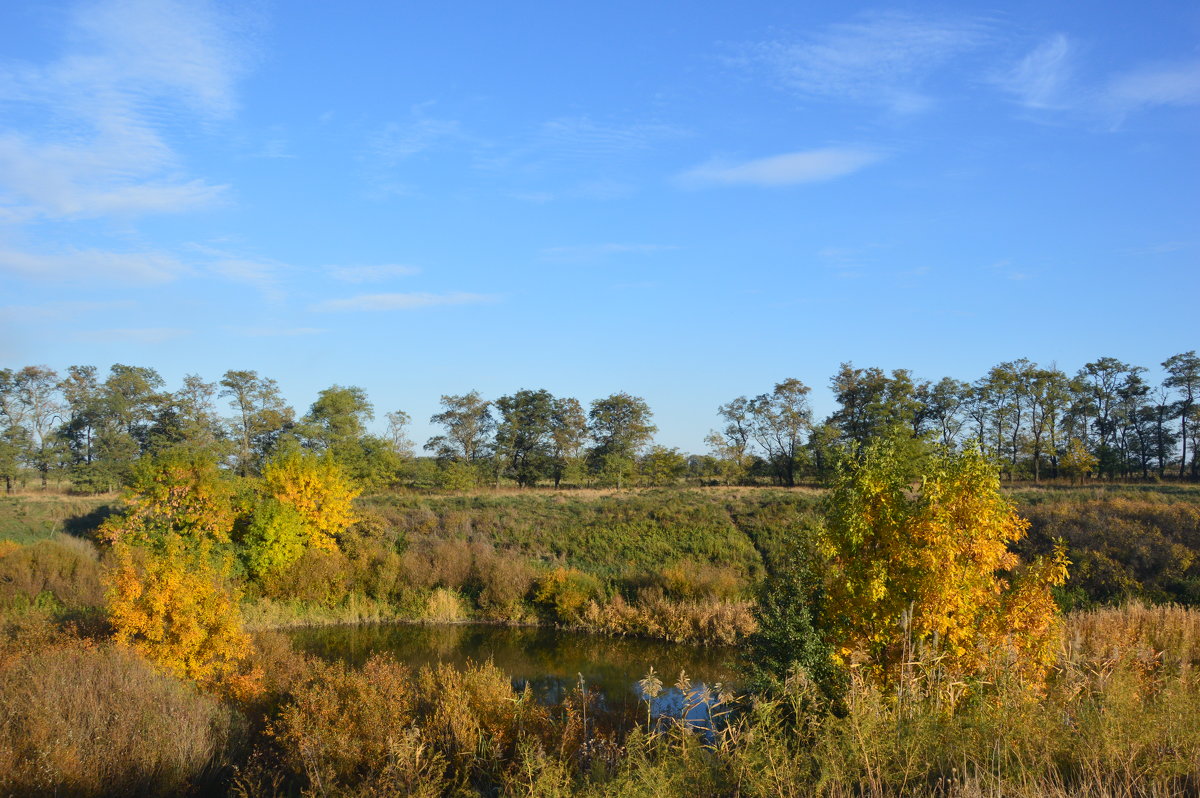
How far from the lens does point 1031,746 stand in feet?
15.3

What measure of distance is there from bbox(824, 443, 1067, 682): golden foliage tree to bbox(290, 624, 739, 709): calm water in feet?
24.6

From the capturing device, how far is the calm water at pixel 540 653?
66.2ft

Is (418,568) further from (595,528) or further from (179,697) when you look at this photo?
(179,697)

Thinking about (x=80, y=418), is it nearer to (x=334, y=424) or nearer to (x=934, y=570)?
(x=334, y=424)

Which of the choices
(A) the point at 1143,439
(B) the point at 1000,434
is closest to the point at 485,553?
(B) the point at 1000,434

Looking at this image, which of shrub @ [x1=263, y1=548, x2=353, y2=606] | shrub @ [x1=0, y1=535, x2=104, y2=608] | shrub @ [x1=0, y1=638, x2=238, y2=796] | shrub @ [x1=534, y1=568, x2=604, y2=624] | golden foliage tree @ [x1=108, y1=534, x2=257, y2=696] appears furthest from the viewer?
shrub @ [x1=263, y1=548, x2=353, y2=606]

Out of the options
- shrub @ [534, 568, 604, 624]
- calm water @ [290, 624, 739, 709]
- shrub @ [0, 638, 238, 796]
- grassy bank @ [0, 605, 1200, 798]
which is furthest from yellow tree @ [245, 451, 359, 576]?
shrub @ [0, 638, 238, 796]

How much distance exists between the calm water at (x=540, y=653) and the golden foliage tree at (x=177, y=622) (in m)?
6.67

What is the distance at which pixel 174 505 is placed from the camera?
28281 mm

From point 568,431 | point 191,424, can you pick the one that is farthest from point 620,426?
point 191,424

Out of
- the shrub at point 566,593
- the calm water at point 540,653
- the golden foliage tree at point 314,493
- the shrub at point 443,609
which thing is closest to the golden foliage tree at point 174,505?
the golden foliage tree at point 314,493

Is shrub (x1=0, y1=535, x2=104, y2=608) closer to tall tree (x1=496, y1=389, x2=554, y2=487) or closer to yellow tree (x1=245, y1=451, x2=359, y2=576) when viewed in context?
yellow tree (x1=245, y1=451, x2=359, y2=576)

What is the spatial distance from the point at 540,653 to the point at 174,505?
14943 millimetres

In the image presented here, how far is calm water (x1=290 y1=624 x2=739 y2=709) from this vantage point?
20188 millimetres
